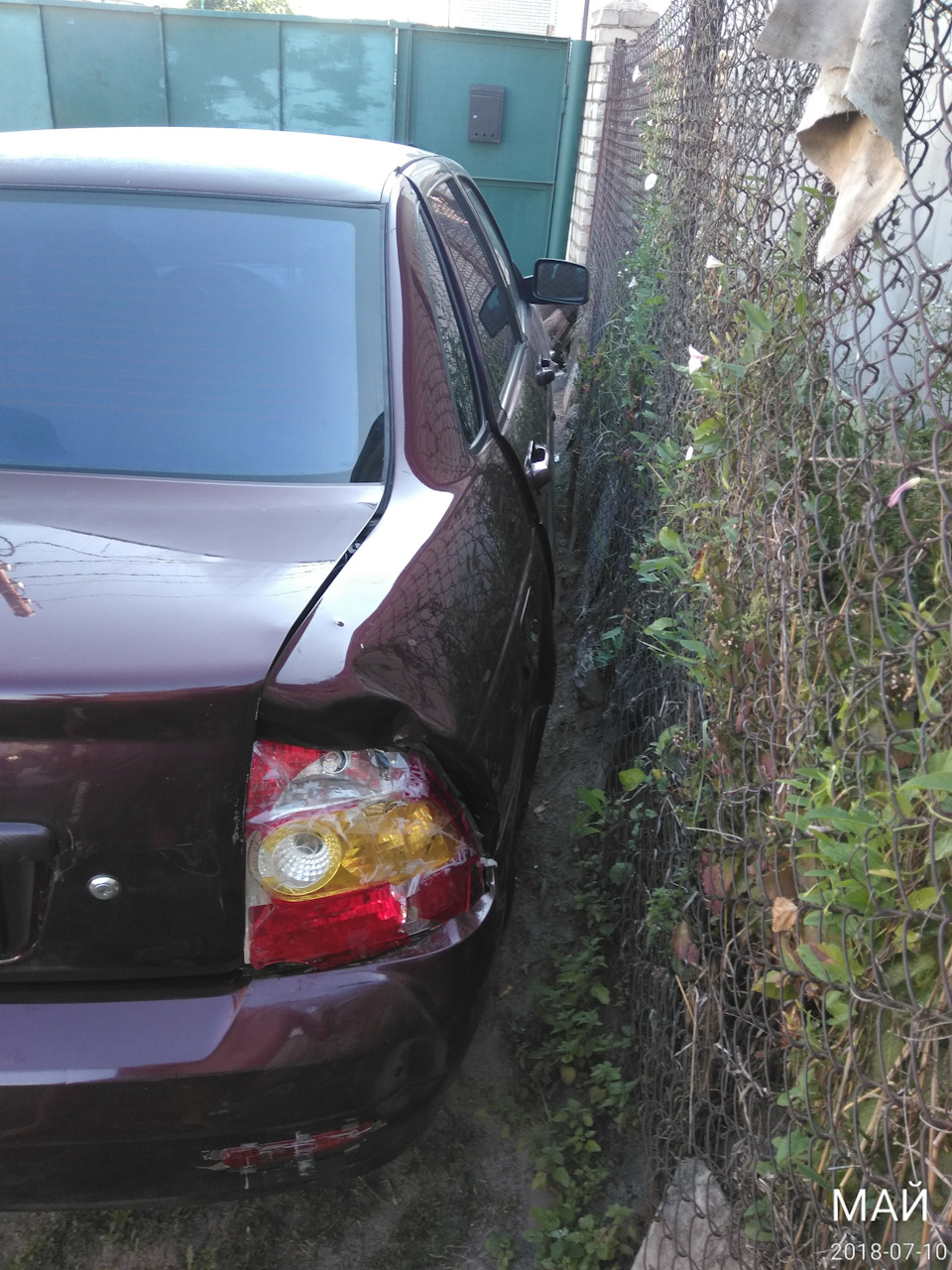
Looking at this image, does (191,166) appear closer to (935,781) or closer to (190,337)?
(190,337)

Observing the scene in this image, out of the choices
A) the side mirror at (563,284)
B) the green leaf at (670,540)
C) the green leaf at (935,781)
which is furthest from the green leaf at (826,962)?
the side mirror at (563,284)

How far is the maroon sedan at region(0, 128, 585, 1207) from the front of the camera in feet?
4.45

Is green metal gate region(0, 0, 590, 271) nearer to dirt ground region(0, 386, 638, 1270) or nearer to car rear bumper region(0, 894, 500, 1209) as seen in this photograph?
dirt ground region(0, 386, 638, 1270)

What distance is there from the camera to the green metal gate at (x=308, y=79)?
28.5ft

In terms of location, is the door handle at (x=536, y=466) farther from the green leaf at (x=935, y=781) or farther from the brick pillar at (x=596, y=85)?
the brick pillar at (x=596, y=85)

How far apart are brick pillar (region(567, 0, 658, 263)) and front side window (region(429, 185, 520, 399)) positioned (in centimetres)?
498

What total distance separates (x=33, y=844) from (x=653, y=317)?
325cm

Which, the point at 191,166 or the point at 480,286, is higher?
the point at 191,166

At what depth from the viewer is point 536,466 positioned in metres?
2.76

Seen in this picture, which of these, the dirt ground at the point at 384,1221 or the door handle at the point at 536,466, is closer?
the dirt ground at the point at 384,1221

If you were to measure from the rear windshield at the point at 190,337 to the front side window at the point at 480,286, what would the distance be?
64cm

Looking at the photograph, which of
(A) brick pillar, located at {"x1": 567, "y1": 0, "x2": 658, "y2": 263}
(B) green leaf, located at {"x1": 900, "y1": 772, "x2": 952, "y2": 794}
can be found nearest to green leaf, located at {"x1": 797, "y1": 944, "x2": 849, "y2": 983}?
(B) green leaf, located at {"x1": 900, "y1": 772, "x2": 952, "y2": 794}

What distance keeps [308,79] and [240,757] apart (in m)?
9.11

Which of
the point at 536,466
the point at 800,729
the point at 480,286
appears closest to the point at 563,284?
the point at 480,286
